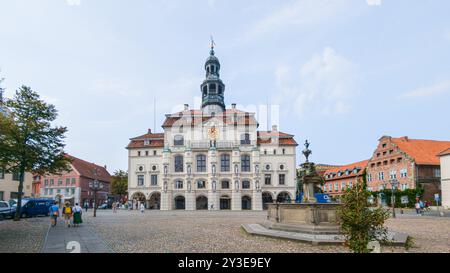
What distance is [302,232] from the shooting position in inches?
577

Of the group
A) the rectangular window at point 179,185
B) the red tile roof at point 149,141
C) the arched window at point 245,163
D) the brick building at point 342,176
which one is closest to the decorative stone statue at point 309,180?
the arched window at point 245,163

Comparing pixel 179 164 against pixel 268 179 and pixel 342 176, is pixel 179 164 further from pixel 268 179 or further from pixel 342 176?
pixel 342 176

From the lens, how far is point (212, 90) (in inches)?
2514

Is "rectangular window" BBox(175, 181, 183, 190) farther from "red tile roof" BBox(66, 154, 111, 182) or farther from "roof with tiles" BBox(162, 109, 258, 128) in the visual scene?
"red tile roof" BBox(66, 154, 111, 182)

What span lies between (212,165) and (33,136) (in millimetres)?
33829

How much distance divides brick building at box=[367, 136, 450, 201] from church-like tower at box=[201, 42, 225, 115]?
30.7m

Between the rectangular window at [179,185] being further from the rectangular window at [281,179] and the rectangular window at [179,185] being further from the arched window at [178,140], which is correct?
the rectangular window at [281,179]

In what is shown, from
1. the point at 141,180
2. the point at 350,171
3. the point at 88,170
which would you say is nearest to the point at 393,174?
the point at 350,171

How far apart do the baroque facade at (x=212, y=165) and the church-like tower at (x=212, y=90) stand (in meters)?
2.92

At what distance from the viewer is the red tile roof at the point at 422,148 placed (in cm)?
5100

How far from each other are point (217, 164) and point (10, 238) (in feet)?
142
